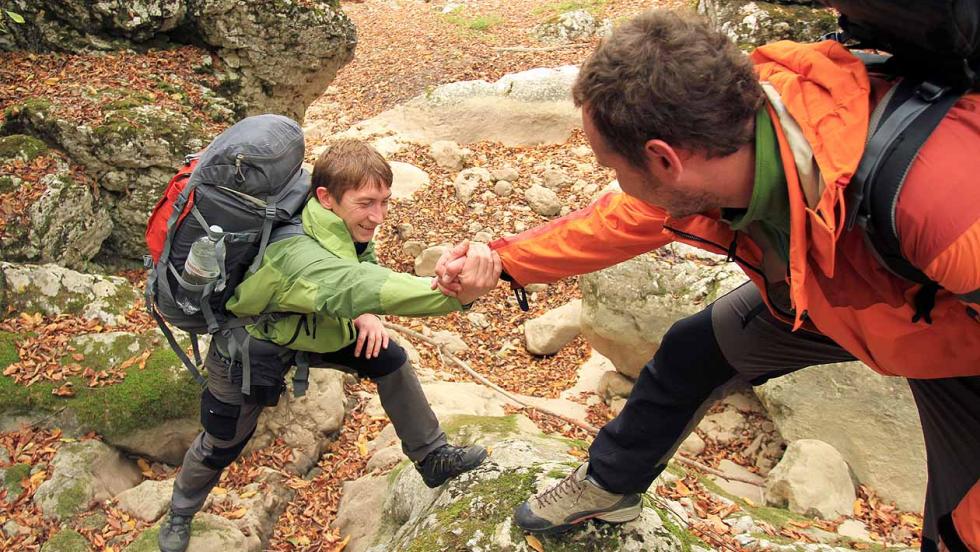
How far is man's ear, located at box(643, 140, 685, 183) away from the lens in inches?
84.9

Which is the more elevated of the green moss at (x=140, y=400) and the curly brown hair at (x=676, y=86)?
the curly brown hair at (x=676, y=86)

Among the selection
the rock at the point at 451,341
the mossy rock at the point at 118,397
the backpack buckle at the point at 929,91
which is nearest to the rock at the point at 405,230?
the rock at the point at 451,341

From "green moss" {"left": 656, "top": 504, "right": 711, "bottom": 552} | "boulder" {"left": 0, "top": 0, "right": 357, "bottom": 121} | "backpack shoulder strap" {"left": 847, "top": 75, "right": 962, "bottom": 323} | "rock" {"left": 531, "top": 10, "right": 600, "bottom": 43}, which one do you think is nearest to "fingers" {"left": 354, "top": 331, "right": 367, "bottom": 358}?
"green moss" {"left": 656, "top": 504, "right": 711, "bottom": 552}

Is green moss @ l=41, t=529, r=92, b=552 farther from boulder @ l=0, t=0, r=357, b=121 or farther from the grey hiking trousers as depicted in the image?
boulder @ l=0, t=0, r=357, b=121

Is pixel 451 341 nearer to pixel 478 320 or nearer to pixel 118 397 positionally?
pixel 478 320

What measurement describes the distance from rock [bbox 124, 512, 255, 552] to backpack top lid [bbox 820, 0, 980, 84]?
448cm

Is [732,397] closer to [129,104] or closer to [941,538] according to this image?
[941,538]

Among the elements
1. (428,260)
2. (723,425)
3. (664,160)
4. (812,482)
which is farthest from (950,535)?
(428,260)

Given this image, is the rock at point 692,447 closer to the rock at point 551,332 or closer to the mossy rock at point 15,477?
the rock at point 551,332

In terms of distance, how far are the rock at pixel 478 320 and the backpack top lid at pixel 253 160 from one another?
16.5ft

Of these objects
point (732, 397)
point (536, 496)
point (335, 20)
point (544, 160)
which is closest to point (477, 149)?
point (544, 160)

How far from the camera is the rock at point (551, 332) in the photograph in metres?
8.03

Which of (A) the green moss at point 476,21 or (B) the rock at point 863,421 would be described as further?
(A) the green moss at point 476,21

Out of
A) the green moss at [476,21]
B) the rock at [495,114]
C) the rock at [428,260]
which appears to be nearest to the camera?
the rock at [428,260]
